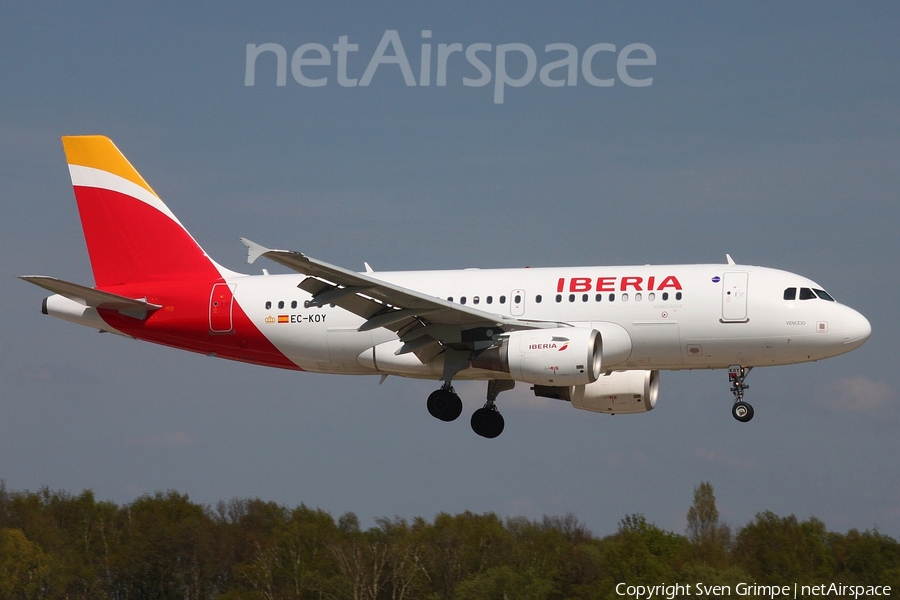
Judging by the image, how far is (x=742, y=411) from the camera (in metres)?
34.6

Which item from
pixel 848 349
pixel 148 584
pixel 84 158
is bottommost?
pixel 148 584

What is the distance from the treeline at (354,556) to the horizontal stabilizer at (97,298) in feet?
113

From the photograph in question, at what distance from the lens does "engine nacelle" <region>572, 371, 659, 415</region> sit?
124 feet

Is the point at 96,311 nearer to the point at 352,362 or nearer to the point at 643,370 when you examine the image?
the point at 352,362

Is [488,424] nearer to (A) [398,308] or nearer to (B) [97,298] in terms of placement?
(A) [398,308]

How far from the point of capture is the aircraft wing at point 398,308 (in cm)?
3122

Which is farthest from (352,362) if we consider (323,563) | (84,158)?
(323,563)

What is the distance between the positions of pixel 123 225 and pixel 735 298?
64.2ft

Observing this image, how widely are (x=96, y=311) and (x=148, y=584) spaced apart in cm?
4797

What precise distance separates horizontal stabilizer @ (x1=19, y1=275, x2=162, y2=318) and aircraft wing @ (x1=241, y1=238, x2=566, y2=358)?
296 inches

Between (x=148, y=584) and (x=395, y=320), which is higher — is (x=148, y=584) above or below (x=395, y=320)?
below

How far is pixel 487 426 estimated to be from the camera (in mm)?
37938

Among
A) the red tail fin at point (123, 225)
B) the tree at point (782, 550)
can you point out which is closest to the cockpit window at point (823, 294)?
the red tail fin at point (123, 225)

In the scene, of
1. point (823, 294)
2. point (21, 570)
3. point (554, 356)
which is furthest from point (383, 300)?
point (21, 570)
